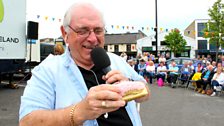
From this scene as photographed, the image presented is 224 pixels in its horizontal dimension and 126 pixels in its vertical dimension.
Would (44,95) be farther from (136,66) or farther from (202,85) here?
(136,66)

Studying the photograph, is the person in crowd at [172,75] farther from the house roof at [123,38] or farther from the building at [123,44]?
the house roof at [123,38]

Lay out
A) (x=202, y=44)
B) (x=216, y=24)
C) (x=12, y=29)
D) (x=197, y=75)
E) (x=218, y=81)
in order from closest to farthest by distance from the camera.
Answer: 1. (x=12, y=29)
2. (x=218, y=81)
3. (x=197, y=75)
4. (x=216, y=24)
5. (x=202, y=44)

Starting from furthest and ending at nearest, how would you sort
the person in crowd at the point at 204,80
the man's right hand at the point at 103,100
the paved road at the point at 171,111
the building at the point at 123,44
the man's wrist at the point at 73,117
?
1. the building at the point at 123,44
2. the person in crowd at the point at 204,80
3. the paved road at the point at 171,111
4. the man's wrist at the point at 73,117
5. the man's right hand at the point at 103,100

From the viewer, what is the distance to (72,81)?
167 centimetres

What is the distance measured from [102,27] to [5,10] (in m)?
8.44

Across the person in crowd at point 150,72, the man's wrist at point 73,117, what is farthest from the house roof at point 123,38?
the man's wrist at point 73,117

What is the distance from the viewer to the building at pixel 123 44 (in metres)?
67.7

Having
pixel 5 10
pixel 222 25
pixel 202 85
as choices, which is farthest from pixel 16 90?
pixel 222 25

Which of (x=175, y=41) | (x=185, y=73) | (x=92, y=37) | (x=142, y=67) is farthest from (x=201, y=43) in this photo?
(x=92, y=37)

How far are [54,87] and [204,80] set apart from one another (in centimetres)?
1172

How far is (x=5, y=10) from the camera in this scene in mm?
9336

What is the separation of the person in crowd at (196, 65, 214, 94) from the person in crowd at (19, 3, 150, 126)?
11.2m

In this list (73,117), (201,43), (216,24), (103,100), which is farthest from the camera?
(201,43)

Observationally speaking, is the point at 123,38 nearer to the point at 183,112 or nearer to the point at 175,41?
the point at 175,41
